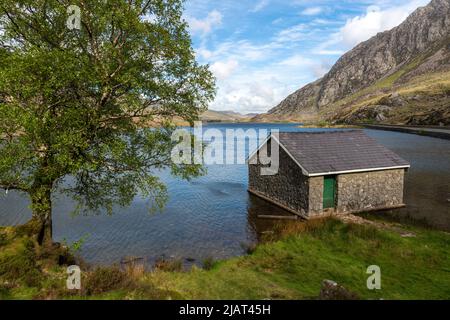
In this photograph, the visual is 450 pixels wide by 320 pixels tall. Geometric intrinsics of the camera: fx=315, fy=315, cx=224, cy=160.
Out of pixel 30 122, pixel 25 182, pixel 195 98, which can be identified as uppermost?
pixel 195 98

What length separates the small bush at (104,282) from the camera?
10.0 metres

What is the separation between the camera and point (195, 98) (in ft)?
55.5

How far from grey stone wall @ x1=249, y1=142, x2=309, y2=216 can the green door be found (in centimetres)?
168

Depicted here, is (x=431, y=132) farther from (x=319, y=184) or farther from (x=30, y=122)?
(x=30, y=122)

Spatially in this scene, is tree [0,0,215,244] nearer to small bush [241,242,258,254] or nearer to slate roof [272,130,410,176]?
small bush [241,242,258,254]

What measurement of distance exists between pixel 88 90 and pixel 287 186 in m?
17.5

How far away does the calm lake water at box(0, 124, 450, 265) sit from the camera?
19.7 m

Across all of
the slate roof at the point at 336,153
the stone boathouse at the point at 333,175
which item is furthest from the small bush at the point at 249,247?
the slate roof at the point at 336,153

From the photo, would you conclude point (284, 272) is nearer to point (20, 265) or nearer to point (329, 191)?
point (20, 265)

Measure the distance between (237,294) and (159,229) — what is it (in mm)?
13253

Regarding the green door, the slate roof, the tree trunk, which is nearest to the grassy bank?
the tree trunk

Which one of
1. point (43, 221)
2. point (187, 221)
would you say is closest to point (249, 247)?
point (187, 221)

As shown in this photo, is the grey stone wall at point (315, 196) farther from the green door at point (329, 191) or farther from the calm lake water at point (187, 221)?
the calm lake water at point (187, 221)
